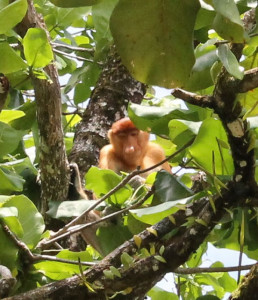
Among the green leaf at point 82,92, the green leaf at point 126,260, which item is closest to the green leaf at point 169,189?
the green leaf at point 126,260

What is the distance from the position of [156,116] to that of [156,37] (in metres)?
0.52

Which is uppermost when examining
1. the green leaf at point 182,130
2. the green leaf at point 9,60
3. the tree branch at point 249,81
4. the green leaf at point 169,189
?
the green leaf at point 9,60

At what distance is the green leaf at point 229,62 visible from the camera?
0.68 meters

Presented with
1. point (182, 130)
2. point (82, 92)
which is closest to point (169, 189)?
point (182, 130)

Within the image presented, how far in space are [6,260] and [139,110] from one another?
1.27 ft

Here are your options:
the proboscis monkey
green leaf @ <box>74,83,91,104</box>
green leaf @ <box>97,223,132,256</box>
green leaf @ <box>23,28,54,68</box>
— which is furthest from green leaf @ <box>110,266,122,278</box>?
the proboscis monkey

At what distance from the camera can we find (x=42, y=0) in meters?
2.48

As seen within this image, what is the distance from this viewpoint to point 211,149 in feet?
3.64

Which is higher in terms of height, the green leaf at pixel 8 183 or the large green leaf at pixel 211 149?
the large green leaf at pixel 211 149

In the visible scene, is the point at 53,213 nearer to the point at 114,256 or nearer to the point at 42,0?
the point at 114,256

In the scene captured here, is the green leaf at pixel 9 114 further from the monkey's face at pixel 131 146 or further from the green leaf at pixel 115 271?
the monkey's face at pixel 131 146

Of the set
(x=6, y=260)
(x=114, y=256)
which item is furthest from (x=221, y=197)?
(x=6, y=260)

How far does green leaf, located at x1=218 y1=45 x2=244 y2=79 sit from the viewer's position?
677 mm

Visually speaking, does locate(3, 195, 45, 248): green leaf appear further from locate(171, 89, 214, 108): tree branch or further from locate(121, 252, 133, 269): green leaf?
locate(171, 89, 214, 108): tree branch
